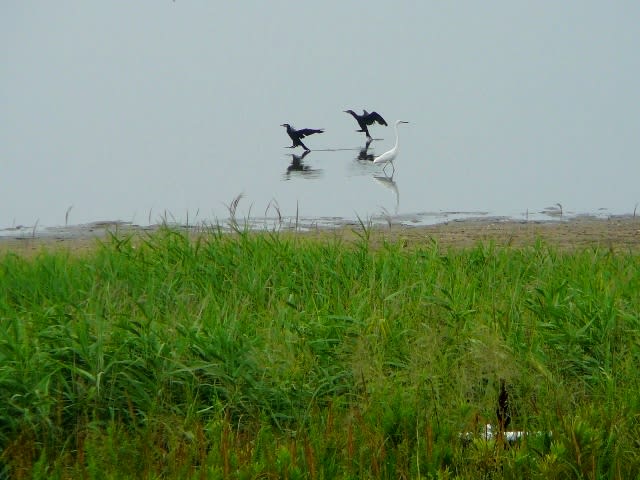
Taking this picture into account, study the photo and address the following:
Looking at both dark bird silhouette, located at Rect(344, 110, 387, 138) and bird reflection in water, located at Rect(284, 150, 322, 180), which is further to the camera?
dark bird silhouette, located at Rect(344, 110, 387, 138)

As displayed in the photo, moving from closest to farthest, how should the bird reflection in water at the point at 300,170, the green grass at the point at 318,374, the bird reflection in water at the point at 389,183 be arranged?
the green grass at the point at 318,374
the bird reflection in water at the point at 389,183
the bird reflection in water at the point at 300,170

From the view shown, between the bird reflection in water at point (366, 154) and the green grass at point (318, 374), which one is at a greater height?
the bird reflection in water at point (366, 154)

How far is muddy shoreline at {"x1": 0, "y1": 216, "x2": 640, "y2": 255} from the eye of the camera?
8781 mm

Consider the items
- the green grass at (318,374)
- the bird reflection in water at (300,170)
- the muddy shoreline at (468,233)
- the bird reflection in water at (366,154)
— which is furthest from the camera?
the bird reflection in water at (366,154)

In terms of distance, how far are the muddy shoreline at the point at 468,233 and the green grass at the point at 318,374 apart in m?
2.88

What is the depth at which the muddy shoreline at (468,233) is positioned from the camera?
28.8 ft

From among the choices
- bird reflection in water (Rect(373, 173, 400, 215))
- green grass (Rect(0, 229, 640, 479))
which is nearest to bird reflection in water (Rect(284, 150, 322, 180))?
bird reflection in water (Rect(373, 173, 400, 215))

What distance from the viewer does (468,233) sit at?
31.5 feet

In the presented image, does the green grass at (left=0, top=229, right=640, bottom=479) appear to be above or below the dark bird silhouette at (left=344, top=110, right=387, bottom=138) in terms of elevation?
below

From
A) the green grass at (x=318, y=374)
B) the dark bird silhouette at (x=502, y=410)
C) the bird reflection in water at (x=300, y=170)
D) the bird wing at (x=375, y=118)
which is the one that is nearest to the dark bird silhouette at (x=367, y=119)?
the bird wing at (x=375, y=118)

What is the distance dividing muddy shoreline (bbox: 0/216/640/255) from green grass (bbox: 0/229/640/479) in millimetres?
2885

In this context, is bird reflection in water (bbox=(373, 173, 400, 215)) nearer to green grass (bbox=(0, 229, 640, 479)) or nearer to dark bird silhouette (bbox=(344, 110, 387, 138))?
dark bird silhouette (bbox=(344, 110, 387, 138))

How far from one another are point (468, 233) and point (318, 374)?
5162 mm

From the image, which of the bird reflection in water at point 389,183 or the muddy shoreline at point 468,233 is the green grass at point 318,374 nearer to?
the muddy shoreline at point 468,233
